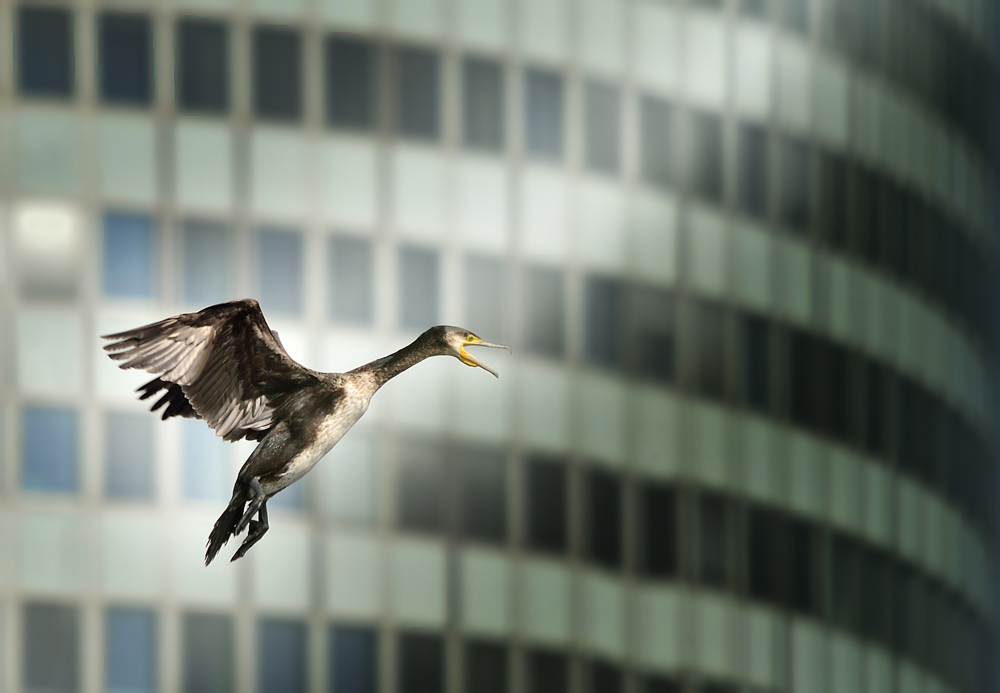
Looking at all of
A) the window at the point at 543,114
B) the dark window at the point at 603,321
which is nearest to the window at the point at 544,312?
the dark window at the point at 603,321

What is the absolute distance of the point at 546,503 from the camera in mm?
58531

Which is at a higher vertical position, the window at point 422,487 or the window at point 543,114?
the window at point 543,114

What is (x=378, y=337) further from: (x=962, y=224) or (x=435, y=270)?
(x=962, y=224)

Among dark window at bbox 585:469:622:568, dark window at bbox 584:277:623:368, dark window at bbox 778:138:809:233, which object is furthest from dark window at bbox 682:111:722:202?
dark window at bbox 585:469:622:568

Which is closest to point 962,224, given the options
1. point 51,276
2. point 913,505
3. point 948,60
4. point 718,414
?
point 948,60

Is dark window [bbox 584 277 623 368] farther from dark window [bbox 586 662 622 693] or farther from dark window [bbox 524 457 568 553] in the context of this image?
dark window [bbox 586 662 622 693]

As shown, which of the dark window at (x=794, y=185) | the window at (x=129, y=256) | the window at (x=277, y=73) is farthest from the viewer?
the dark window at (x=794, y=185)

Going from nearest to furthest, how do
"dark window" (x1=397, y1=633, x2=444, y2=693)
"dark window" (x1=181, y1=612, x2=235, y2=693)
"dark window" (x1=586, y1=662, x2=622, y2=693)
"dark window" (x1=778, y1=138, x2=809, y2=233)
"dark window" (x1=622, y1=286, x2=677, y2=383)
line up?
"dark window" (x1=181, y1=612, x2=235, y2=693)
"dark window" (x1=397, y1=633, x2=444, y2=693)
"dark window" (x1=586, y1=662, x2=622, y2=693)
"dark window" (x1=622, y1=286, x2=677, y2=383)
"dark window" (x1=778, y1=138, x2=809, y2=233)

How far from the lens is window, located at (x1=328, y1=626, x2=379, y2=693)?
53.7 m

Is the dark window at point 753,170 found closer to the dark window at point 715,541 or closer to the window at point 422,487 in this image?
the dark window at point 715,541

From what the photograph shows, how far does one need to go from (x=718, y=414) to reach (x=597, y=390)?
16.5ft

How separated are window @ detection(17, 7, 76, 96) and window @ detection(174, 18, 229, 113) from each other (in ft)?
9.75

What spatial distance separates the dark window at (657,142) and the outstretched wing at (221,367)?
5103cm

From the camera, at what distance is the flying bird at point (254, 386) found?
375 inches
